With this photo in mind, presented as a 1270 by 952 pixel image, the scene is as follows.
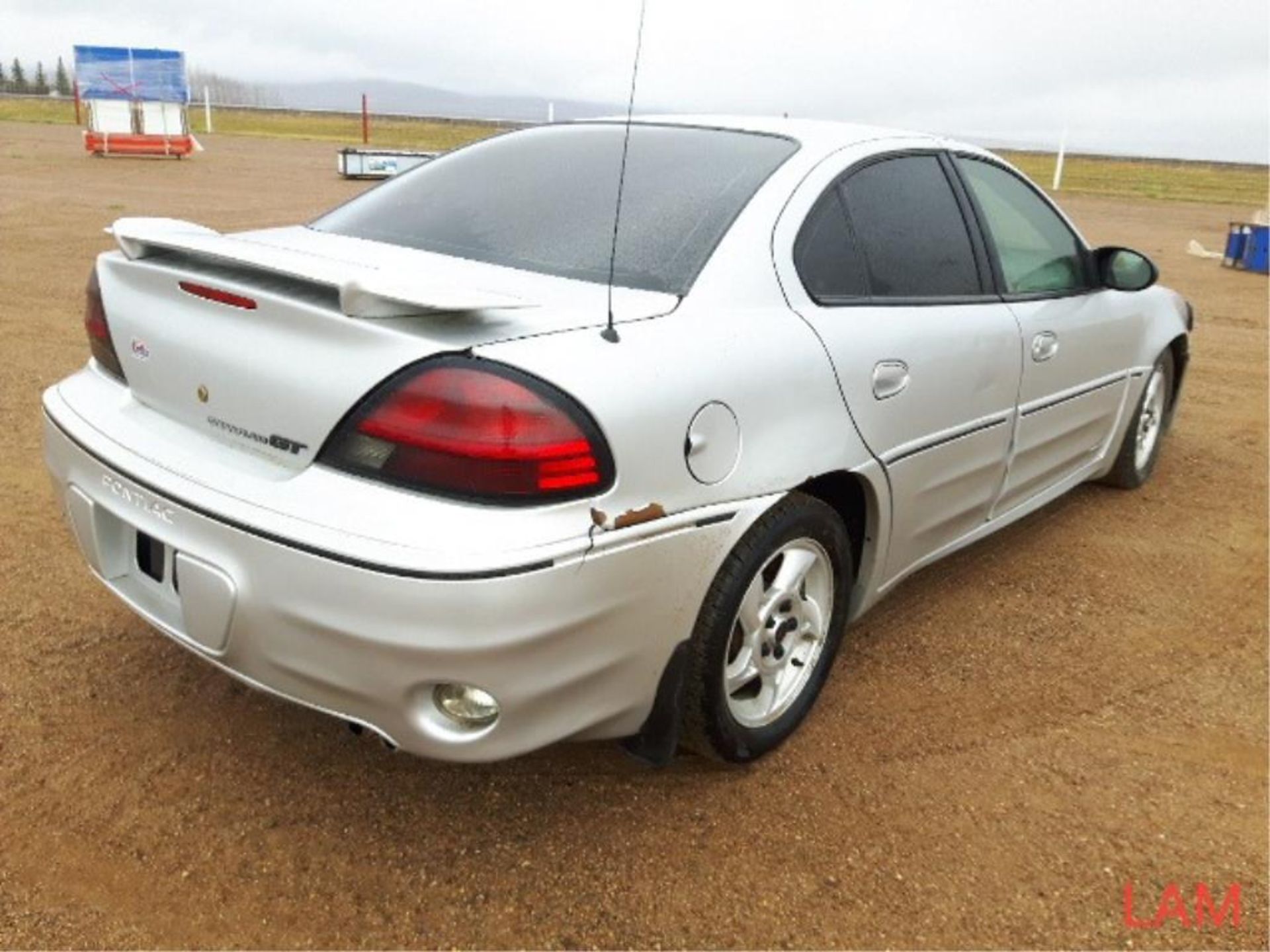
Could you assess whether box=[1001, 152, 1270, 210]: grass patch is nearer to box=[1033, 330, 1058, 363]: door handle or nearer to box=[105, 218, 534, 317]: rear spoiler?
box=[1033, 330, 1058, 363]: door handle

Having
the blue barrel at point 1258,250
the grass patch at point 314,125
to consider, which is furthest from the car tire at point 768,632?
the grass patch at point 314,125

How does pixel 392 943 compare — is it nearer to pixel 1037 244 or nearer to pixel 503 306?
pixel 503 306

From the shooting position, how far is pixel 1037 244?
372cm

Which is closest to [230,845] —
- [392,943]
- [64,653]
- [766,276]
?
[392,943]

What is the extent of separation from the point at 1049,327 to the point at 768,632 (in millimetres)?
1627

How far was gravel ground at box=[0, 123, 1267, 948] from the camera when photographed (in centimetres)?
219

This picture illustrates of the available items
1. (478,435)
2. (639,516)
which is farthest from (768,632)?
(478,435)

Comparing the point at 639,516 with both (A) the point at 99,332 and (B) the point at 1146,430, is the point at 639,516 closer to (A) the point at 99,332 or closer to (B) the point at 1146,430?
(A) the point at 99,332

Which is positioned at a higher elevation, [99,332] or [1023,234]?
[1023,234]

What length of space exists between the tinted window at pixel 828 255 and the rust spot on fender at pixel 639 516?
812 mm

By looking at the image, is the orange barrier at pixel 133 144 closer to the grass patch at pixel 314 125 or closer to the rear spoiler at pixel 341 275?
the grass patch at pixel 314 125

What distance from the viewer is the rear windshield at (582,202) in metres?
2.52

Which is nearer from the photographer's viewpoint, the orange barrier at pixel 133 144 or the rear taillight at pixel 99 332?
the rear taillight at pixel 99 332

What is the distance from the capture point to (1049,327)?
352 centimetres
